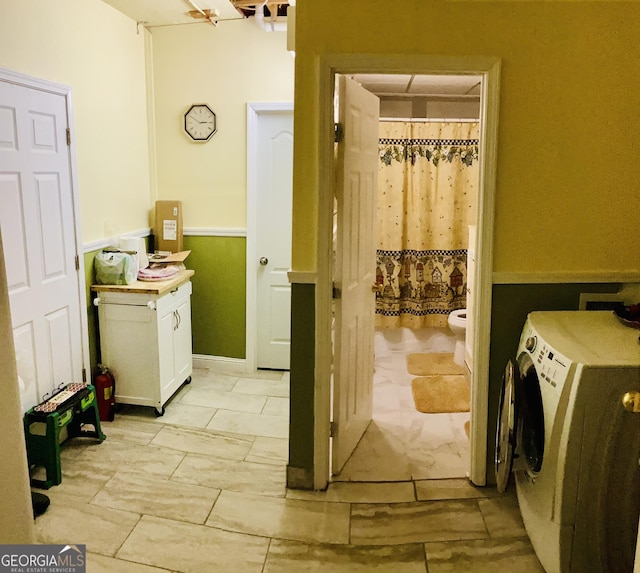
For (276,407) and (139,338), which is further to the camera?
(276,407)

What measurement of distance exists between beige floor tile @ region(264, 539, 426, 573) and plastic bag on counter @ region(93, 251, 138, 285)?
1.85 metres

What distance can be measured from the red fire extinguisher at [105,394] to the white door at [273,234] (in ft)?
3.93

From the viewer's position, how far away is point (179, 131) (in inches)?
167

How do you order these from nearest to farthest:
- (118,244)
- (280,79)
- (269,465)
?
(269,465) < (118,244) < (280,79)

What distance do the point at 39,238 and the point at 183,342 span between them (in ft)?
4.09

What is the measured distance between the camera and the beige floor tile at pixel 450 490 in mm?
2801

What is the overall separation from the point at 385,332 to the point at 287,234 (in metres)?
1.46

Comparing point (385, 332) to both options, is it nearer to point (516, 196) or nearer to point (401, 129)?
point (401, 129)

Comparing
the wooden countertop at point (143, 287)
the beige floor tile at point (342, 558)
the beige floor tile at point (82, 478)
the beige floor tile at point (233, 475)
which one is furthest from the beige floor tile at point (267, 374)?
the beige floor tile at point (342, 558)

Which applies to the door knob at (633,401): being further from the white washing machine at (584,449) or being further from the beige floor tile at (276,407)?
the beige floor tile at (276,407)

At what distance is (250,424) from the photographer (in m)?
3.58

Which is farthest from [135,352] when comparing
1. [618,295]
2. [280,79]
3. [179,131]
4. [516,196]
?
[618,295]

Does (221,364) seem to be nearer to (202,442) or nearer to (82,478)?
(202,442)

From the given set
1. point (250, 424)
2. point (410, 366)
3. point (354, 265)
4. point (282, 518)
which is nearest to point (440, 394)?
point (410, 366)
